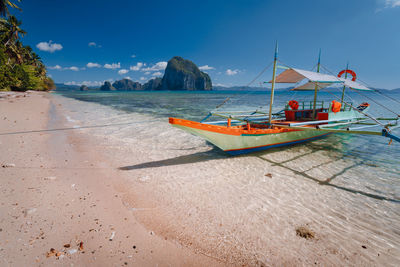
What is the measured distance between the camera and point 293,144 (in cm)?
977

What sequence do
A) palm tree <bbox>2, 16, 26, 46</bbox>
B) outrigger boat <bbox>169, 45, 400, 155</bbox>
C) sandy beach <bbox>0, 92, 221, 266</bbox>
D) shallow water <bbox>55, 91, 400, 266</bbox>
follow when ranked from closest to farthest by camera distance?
sandy beach <bbox>0, 92, 221, 266</bbox> < shallow water <bbox>55, 91, 400, 266</bbox> < outrigger boat <bbox>169, 45, 400, 155</bbox> < palm tree <bbox>2, 16, 26, 46</bbox>

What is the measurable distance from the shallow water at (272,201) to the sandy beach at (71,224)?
37 cm

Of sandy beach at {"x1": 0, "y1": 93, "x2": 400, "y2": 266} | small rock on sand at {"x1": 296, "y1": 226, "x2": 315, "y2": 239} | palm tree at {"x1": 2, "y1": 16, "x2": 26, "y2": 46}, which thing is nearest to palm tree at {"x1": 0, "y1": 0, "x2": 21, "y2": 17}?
palm tree at {"x1": 2, "y1": 16, "x2": 26, "y2": 46}

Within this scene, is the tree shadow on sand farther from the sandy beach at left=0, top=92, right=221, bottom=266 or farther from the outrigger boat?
the sandy beach at left=0, top=92, right=221, bottom=266

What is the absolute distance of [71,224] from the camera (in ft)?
10.5

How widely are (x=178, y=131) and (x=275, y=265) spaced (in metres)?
9.84

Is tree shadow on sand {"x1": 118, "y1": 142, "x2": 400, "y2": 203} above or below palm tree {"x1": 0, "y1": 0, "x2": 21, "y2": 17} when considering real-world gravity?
below

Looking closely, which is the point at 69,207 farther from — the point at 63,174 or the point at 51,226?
the point at 63,174

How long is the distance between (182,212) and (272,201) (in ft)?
7.75

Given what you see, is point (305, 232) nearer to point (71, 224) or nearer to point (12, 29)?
point (71, 224)

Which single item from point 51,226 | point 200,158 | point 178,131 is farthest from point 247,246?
point 178,131

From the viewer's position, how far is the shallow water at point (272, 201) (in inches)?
Result: 124

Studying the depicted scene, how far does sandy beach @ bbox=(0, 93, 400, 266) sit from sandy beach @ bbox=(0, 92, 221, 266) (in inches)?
0.7

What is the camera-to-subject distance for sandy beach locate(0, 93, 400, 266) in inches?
112
